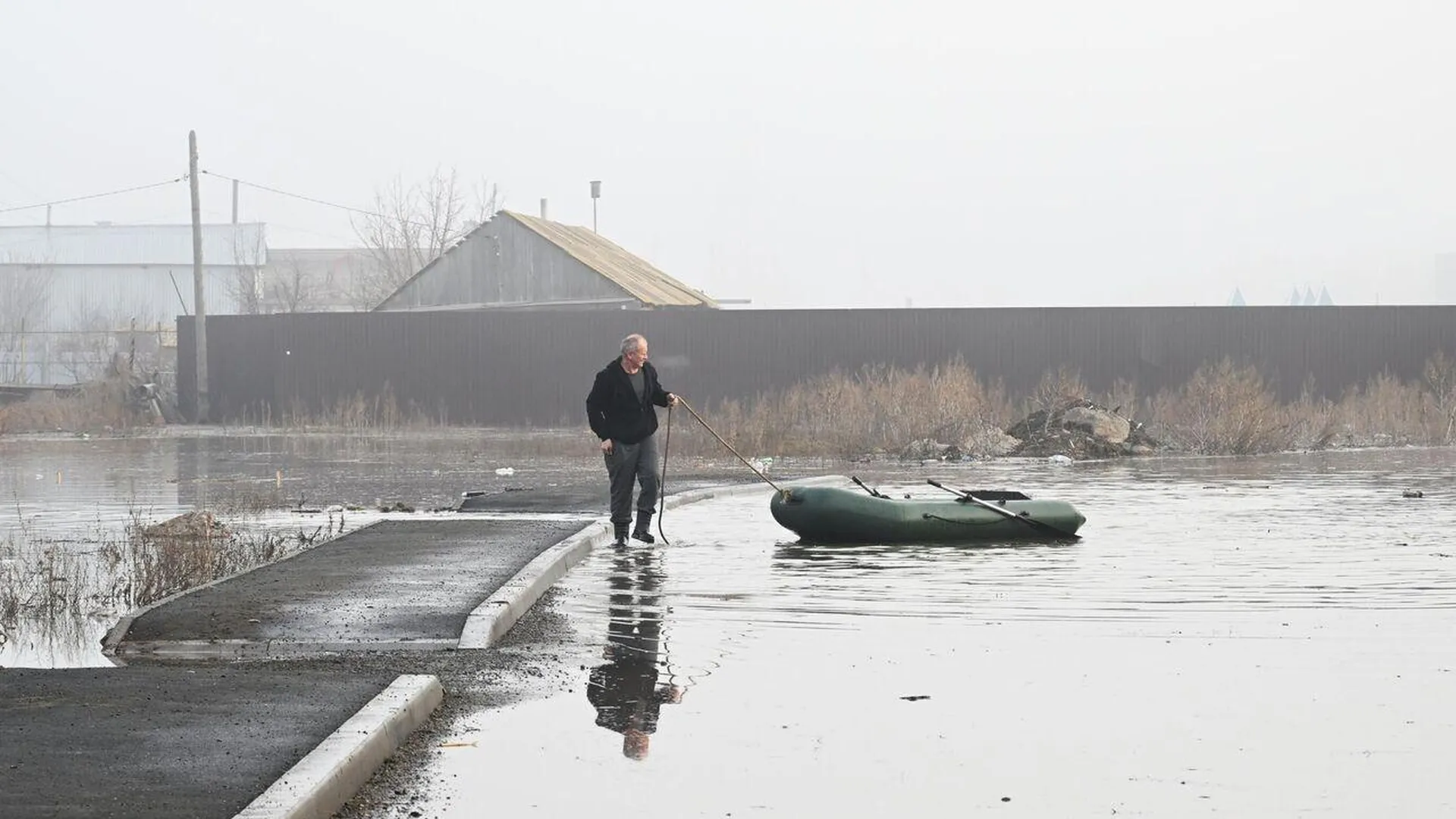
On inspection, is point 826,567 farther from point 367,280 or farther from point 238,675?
point 367,280

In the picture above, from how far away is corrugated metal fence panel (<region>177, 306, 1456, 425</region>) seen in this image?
47312 mm

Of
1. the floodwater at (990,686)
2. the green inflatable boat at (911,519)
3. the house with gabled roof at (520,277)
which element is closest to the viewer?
the floodwater at (990,686)

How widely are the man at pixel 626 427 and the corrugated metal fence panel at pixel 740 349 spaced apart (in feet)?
96.5

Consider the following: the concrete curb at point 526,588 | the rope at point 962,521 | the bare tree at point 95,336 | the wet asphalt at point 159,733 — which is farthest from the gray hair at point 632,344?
the bare tree at point 95,336

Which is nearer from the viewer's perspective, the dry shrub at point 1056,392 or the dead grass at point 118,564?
the dead grass at point 118,564

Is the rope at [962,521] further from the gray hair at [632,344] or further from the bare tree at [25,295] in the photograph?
the bare tree at [25,295]

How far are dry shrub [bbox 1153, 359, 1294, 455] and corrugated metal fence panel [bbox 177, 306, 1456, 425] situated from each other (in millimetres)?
8432

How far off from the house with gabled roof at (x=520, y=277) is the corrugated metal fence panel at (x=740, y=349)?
8941mm

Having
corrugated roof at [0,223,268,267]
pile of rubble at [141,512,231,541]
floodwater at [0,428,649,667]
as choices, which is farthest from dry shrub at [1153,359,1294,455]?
corrugated roof at [0,223,268,267]

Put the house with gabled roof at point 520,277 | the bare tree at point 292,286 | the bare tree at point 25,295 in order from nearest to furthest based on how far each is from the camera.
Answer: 1. the house with gabled roof at point 520,277
2. the bare tree at point 25,295
3. the bare tree at point 292,286

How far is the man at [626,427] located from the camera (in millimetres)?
18391

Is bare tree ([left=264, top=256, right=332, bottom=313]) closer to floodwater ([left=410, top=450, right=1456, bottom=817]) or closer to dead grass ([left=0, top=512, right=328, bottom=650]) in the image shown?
dead grass ([left=0, top=512, right=328, bottom=650])

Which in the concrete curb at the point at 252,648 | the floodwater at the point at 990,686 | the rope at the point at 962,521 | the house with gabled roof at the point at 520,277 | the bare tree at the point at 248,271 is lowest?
the floodwater at the point at 990,686

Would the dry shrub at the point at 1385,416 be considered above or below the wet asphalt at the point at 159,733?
above
